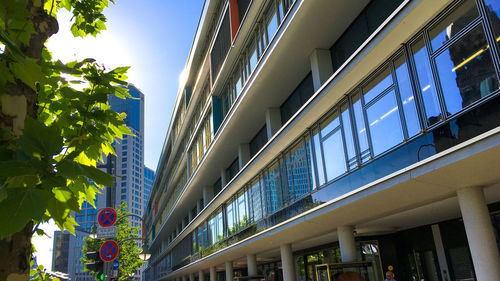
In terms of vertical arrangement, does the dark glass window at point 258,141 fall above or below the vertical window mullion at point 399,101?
above

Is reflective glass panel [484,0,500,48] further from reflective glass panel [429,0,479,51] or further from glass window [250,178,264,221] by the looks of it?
glass window [250,178,264,221]

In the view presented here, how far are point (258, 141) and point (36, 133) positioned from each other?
23.6m

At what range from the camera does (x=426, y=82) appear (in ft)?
33.5

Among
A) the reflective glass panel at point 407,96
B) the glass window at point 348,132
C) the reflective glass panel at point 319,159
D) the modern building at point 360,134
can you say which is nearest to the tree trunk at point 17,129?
the modern building at point 360,134

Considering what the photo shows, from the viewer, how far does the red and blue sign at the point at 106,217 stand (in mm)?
12680

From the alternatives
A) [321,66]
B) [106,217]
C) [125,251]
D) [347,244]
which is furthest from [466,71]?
[125,251]

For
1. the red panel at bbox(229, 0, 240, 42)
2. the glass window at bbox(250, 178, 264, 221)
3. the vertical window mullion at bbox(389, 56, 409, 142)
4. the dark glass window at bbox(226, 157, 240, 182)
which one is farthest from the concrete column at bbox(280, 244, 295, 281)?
the vertical window mullion at bbox(389, 56, 409, 142)

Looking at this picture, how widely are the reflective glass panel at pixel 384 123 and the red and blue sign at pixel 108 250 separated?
25.8ft

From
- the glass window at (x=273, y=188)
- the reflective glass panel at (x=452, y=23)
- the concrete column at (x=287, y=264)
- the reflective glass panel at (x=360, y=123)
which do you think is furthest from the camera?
the concrete column at (x=287, y=264)

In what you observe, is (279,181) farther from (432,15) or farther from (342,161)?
(432,15)

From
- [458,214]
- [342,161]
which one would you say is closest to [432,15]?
[342,161]

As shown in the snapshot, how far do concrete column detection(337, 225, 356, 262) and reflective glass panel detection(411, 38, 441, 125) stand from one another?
23.5 ft

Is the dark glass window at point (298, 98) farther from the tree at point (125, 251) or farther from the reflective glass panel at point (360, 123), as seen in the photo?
the tree at point (125, 251)

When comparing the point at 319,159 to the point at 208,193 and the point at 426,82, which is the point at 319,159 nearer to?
the point at 426,82
